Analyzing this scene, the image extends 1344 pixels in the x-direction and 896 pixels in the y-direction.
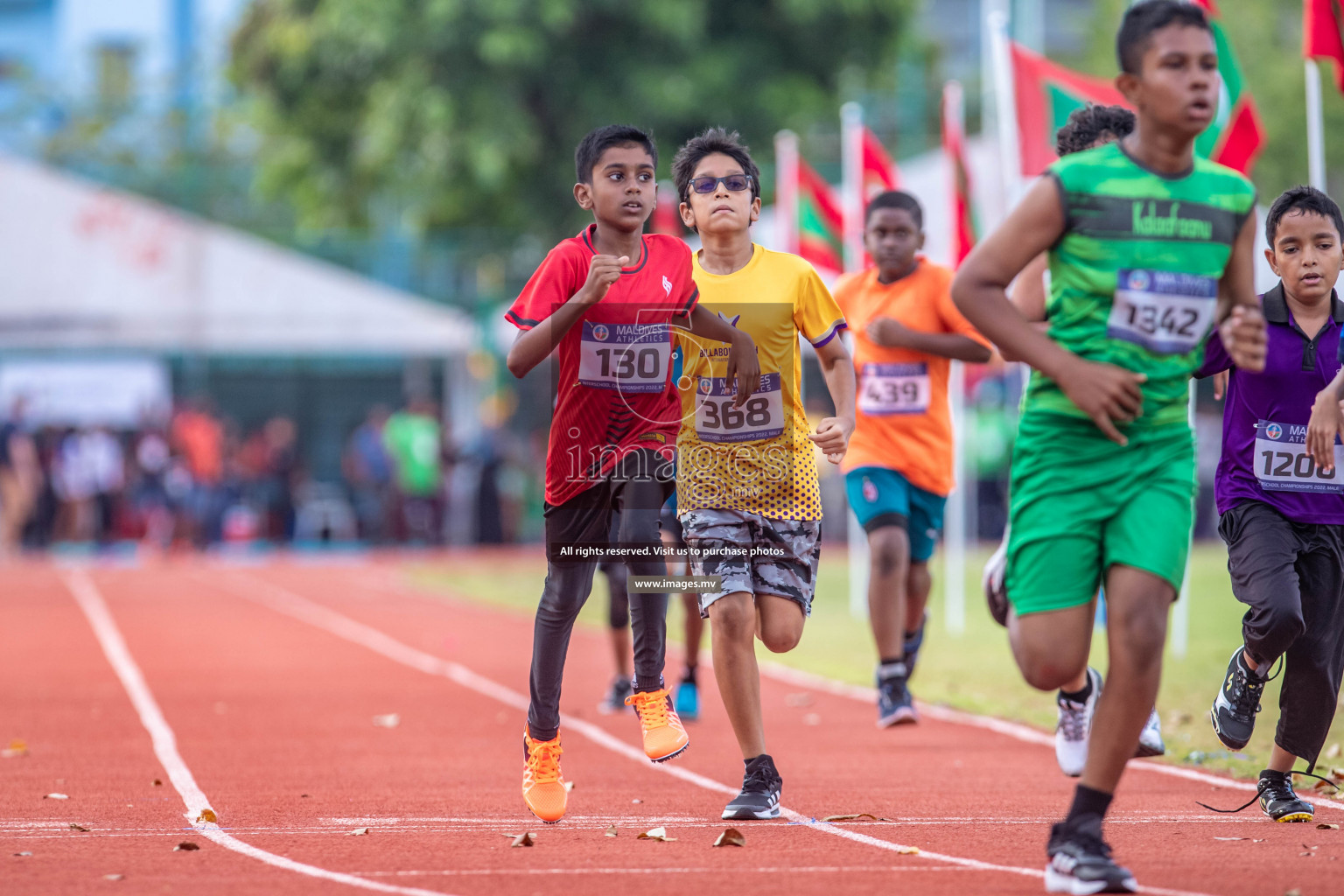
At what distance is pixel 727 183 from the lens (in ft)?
21.6

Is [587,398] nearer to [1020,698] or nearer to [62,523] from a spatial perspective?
[1020,698]

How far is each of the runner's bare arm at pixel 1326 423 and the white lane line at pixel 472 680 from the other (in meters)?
1.75

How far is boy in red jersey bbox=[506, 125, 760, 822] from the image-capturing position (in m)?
6.39

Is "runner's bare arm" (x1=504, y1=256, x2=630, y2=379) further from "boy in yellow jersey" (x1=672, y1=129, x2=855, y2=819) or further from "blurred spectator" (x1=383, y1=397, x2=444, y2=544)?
"blurred spectator" (x1=383, y1=397, x2=444, y2=544)

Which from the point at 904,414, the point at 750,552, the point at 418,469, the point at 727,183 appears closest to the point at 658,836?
the point at 750,552

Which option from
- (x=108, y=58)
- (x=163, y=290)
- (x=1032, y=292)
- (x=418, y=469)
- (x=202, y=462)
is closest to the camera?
(x=1032, y=292)

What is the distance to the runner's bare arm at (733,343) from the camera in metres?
6.44

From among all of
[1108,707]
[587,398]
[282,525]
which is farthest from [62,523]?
[1108,707]

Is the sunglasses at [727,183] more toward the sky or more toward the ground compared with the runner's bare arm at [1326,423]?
more toward the sky

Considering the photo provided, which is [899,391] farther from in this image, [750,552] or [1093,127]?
[750,552]

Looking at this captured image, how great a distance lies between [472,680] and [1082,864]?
7977 mm

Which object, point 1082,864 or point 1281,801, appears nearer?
point 1082,864

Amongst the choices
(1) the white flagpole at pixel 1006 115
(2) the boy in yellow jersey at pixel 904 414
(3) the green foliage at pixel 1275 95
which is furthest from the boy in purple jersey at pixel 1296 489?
(3) the green foliage at pixel 1275 95

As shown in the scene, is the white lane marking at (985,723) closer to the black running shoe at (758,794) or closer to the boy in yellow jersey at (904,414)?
the boy in yellow jersey at (904,414)
